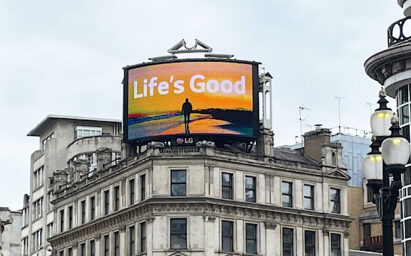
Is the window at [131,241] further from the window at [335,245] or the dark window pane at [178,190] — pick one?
the window at [335,245]

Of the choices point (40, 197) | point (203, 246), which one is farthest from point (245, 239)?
point (40, 197)

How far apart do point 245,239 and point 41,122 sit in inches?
1737

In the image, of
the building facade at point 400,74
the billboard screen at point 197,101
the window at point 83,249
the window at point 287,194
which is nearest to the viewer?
the building facade at point 400,74

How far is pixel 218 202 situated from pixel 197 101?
8.99 meters

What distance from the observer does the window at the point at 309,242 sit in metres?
91.4

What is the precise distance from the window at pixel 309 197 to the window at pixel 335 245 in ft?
10.1

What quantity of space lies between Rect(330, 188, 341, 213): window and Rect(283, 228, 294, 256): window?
473 centimetres

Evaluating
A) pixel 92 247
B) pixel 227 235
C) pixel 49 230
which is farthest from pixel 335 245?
pixel 49 230

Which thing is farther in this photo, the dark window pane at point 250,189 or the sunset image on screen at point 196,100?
the sunset image on screen at point 196,100

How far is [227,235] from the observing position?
87.4 metres

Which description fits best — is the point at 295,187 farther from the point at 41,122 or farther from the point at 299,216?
the point at 41,122

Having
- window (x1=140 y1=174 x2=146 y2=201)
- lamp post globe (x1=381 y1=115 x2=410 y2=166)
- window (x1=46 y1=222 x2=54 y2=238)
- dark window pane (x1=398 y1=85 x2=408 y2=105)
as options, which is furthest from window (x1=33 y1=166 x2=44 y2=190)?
lamp post globe (x1=381 y1=115 x2=410 y2=166)

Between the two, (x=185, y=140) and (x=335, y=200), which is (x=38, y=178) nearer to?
(x=185, y=140)

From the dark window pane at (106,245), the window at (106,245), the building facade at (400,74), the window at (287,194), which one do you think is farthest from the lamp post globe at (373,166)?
the dark window pane at (106,245)
